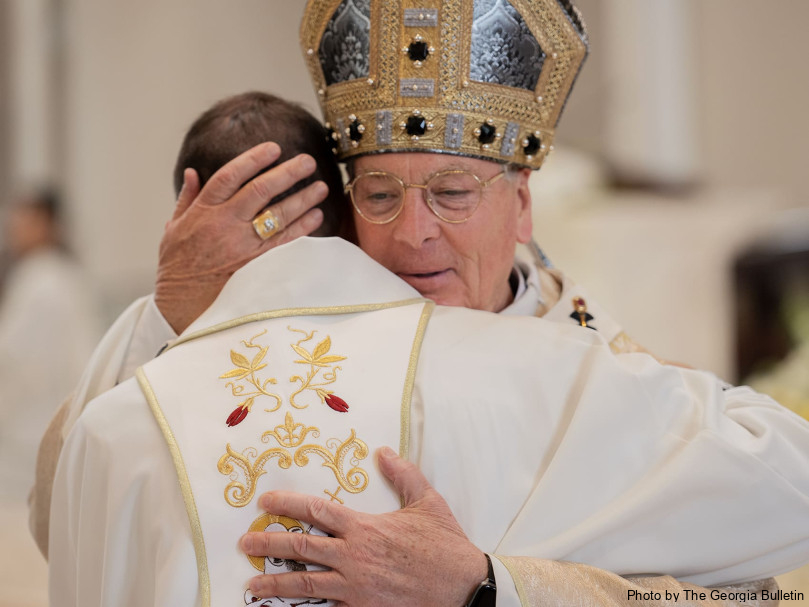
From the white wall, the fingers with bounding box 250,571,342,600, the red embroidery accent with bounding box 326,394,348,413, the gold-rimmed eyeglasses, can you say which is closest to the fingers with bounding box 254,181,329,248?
the gold-rimmed eyeglasses

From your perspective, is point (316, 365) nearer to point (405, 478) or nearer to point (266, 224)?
point (405, 478)

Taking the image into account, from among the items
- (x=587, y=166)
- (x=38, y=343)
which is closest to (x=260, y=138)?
(x=587, y=166)

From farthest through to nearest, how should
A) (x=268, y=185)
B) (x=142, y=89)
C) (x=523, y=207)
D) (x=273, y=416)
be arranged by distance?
(x=142, y=89), (x=523, y=207), (x=268, y=185), (x=273, y=416)

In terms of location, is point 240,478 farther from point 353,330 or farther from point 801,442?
point 801,442

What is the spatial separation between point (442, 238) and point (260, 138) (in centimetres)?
47

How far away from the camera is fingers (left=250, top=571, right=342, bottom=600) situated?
1.72 meters

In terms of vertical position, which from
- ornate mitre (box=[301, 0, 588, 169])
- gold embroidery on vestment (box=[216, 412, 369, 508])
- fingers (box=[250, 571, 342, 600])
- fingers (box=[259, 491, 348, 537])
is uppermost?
ornate mitre (box=[301, 0, 588, 169])

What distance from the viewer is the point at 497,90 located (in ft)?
8.35

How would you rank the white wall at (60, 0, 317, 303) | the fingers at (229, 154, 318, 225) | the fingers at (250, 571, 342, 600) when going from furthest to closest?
the white wall at (60, 0, 317, 303) → the fingers at (229, 154, 318, 225) → the fingers at (250, 571, 342, 600)

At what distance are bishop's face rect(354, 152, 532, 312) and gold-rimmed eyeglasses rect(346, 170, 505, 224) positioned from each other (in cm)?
2

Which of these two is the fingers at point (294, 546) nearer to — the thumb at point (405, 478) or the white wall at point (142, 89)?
the thumb at point (405, 478)

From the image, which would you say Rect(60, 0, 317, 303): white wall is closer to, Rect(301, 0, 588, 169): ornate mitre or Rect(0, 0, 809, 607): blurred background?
Rect(0, 0, 809, 607): blurred background

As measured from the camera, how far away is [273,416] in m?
1.86

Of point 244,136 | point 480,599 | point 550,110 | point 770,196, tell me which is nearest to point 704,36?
point 770,196
